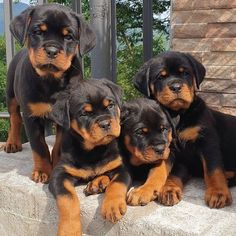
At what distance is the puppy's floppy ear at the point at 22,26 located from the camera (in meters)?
3.09

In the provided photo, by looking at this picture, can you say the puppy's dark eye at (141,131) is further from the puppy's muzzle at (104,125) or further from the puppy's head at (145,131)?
the puppy's muzzle at (104,125)

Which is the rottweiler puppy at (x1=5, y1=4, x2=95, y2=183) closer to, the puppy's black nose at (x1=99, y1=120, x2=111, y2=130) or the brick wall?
the puppy's black nose at (x1=99, y1=120, x2=111, y2=130)

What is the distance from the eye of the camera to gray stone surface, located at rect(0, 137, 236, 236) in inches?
103

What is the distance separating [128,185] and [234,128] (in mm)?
996

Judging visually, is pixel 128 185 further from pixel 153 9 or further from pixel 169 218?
pixel 153 9

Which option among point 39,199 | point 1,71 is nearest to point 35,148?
point 39,199

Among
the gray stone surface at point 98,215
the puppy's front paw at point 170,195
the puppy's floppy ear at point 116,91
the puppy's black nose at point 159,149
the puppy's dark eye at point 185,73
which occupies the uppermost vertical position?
the puppy's dark eye at point 185,73

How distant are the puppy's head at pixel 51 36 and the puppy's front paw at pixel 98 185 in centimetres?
76

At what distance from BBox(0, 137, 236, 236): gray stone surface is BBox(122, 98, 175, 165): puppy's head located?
318mm

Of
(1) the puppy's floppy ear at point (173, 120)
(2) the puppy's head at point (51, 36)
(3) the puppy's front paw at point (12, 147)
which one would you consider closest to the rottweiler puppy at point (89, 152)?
(2) the puppy's head at point (51, 36)

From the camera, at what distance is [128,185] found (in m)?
2.89

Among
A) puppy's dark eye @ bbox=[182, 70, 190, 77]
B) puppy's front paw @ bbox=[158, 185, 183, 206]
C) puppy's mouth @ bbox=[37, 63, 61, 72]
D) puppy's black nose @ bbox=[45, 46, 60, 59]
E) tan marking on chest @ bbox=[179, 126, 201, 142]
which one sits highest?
puppy's black nose @ bbox=[45, 46, 60, 59]

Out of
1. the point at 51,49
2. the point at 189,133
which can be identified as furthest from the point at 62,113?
the point at 189,133

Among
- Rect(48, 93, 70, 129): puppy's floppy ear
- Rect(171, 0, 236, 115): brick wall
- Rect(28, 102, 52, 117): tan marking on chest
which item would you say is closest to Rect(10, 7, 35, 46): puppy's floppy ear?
Rect(28, 102, 52, 117): tan marking on chest
